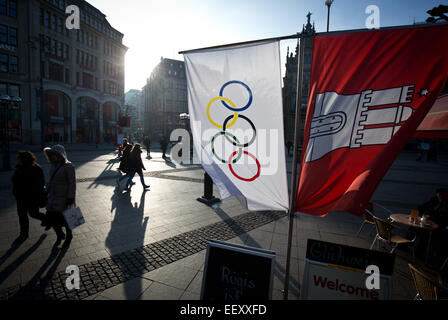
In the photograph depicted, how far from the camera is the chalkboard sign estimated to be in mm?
2423

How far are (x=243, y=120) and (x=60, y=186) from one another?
3.92 meters

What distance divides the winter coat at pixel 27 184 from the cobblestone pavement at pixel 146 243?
0.93 m

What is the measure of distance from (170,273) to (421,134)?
600cm

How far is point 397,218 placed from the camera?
4.90 meters

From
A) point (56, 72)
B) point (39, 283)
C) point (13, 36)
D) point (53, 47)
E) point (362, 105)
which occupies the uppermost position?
point (53, 47)

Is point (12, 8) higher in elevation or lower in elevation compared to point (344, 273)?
higher

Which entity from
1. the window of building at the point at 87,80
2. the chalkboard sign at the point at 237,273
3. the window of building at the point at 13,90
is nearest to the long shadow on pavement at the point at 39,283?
the chalkboard sign at the point at 237,273

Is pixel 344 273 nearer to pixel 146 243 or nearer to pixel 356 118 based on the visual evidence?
pixel 356 118

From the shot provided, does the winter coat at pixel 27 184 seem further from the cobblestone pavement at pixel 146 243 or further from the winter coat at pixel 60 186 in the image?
the cobblestone pavement at pixel 146 243

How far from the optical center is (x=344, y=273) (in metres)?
Result: 2.33

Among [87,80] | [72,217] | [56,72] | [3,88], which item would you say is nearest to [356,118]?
[72,217]

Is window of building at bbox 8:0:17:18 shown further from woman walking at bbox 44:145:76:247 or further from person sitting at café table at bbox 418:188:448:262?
person sitting at café table at bbox 418:188:448:262

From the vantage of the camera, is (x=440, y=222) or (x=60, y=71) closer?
(x=440, y=222)

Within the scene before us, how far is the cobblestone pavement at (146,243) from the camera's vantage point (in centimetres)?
339
